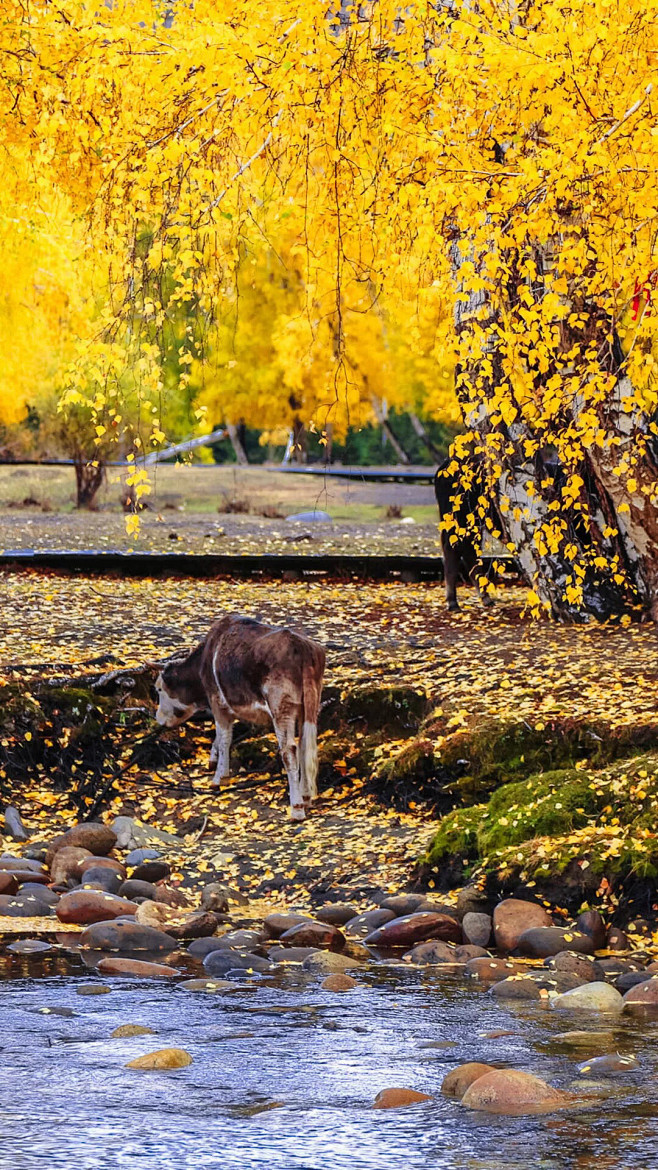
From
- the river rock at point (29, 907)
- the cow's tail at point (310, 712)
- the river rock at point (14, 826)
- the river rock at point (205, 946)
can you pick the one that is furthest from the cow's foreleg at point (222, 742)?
the river rock at point (205, 946)

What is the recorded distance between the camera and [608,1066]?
666 centimetres

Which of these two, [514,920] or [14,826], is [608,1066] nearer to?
[514,920]

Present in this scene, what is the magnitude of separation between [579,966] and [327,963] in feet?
4.24

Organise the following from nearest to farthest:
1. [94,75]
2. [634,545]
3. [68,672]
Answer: [94,75]
[68,672]
[634,545]

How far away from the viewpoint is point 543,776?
10.4 meters

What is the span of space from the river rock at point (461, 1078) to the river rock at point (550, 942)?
7.00ft

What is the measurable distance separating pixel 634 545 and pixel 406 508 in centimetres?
2183

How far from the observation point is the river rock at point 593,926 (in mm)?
8820

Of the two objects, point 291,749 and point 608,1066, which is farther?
point 291,749

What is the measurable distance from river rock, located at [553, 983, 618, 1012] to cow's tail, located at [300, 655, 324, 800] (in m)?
3.58

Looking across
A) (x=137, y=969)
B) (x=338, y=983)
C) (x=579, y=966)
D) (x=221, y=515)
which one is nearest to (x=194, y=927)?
(x=137, y=969)

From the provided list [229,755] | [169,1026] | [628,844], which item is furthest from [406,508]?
[169,1026]

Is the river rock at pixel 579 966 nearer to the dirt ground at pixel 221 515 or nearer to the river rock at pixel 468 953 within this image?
the river rock at pixel 468 953

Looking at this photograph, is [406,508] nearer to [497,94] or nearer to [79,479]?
[79,479]
